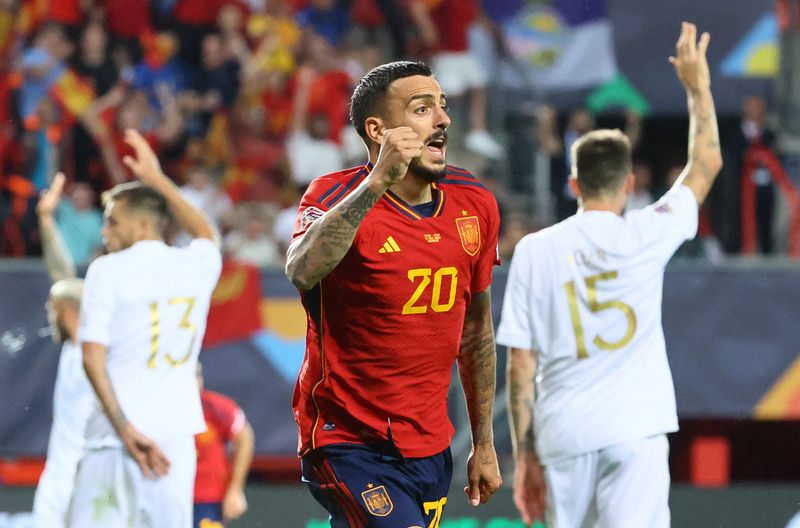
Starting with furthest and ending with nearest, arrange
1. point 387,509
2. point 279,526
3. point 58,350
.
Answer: point 58,350 → point 279,526 → point 387,509

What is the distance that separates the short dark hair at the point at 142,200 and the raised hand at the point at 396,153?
2.76 meters

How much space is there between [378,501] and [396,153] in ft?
3.79

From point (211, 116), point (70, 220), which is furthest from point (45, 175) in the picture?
point (211, 116)

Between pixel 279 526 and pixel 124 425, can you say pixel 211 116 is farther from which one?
pixel 124 425

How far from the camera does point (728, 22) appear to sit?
11.5 m

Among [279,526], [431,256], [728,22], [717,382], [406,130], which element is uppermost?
[728,22]

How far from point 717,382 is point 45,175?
6.03m

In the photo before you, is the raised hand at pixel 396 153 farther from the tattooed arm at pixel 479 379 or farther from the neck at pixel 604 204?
the neck at pixel 604 204

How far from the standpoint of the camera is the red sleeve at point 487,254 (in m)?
4.42

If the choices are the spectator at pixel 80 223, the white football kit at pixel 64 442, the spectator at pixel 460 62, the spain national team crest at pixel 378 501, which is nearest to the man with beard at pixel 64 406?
the white football kit at pixel 64 442

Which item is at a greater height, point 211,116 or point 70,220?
point 211,116

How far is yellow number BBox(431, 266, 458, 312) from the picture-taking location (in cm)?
421

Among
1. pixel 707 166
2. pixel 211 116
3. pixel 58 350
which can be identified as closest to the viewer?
pixel 707 166

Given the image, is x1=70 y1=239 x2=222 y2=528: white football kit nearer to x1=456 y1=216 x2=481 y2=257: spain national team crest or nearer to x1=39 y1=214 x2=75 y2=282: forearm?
Result: x1=39 y1=214 x2=75 y2=282: forearm
